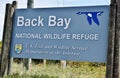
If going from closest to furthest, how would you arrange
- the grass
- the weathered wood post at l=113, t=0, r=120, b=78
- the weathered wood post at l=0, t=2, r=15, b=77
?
the weathered wood post at l=113, t=0, r=120, b=78 → the grass → the weathered wood post at l=0, t=2, r=15, b=77

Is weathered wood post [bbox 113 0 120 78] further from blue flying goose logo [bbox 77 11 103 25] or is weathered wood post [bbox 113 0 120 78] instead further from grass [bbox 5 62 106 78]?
grass [bbox 5 62 106 78]

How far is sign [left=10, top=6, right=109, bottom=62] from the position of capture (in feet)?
37.6

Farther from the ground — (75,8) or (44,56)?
(75,8)

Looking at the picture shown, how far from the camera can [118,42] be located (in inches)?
434

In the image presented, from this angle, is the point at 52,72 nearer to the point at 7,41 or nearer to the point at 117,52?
the point at 7,41

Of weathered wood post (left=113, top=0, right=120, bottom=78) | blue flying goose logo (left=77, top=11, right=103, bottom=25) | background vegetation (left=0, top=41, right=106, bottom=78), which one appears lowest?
background vegetation (left=0, top=41, right=106, bottom=78)

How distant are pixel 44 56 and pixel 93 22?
1.74 meters

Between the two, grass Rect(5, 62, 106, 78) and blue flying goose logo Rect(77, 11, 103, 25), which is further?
grass Rect(5, 62, 106, 78)

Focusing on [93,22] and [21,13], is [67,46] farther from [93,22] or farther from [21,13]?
[21,13]

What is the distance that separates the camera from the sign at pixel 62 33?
11461 millimetres

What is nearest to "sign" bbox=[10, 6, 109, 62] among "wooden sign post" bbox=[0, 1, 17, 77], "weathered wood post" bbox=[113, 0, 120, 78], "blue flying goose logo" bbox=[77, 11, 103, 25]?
"blue flying goose logo" bbox=[77, 11, 103, 25]

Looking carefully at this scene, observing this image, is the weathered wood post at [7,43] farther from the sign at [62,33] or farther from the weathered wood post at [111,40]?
the weathered wood post at [111,40]

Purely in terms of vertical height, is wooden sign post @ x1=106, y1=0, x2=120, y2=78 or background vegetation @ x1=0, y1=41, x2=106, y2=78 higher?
wooden sign post @ x1=106, y1=0, x2=120, y2=78

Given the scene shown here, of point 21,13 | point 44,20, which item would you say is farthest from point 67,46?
point 21,13
